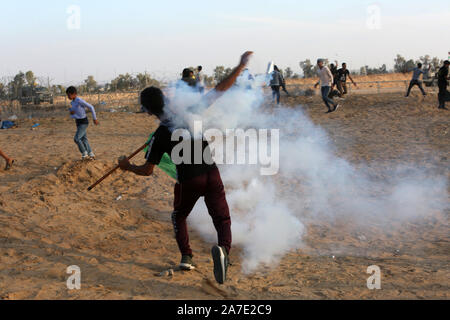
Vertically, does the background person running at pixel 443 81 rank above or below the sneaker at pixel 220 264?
above

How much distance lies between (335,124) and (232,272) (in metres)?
9.19

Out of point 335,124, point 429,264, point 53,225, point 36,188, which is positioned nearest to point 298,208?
point 429,264

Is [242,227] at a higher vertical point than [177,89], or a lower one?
lower

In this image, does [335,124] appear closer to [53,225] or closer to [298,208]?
[298,208]

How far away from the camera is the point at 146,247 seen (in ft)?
16.1

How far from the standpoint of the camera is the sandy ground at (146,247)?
11.8 ft

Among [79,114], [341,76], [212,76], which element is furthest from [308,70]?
[79,114]

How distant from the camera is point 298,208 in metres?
6.46

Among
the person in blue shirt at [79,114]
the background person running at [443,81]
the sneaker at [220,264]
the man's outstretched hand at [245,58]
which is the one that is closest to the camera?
the sneaker at [220,264]

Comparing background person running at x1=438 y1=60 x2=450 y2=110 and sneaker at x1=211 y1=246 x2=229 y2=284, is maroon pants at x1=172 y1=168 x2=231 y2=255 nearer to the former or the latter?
sneaker at x1=211 y1=246 x2=229 y2=284

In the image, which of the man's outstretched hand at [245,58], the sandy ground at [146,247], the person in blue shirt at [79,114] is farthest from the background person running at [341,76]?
the man's outstretched hand at [245,58]

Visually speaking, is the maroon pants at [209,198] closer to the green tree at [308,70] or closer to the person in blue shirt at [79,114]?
the person in blue shirt at [79,114]

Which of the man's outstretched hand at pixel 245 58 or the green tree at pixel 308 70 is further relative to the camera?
the green tree at pixel 308 70

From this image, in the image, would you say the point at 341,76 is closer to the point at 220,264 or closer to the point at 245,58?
A: the point at 245,58
